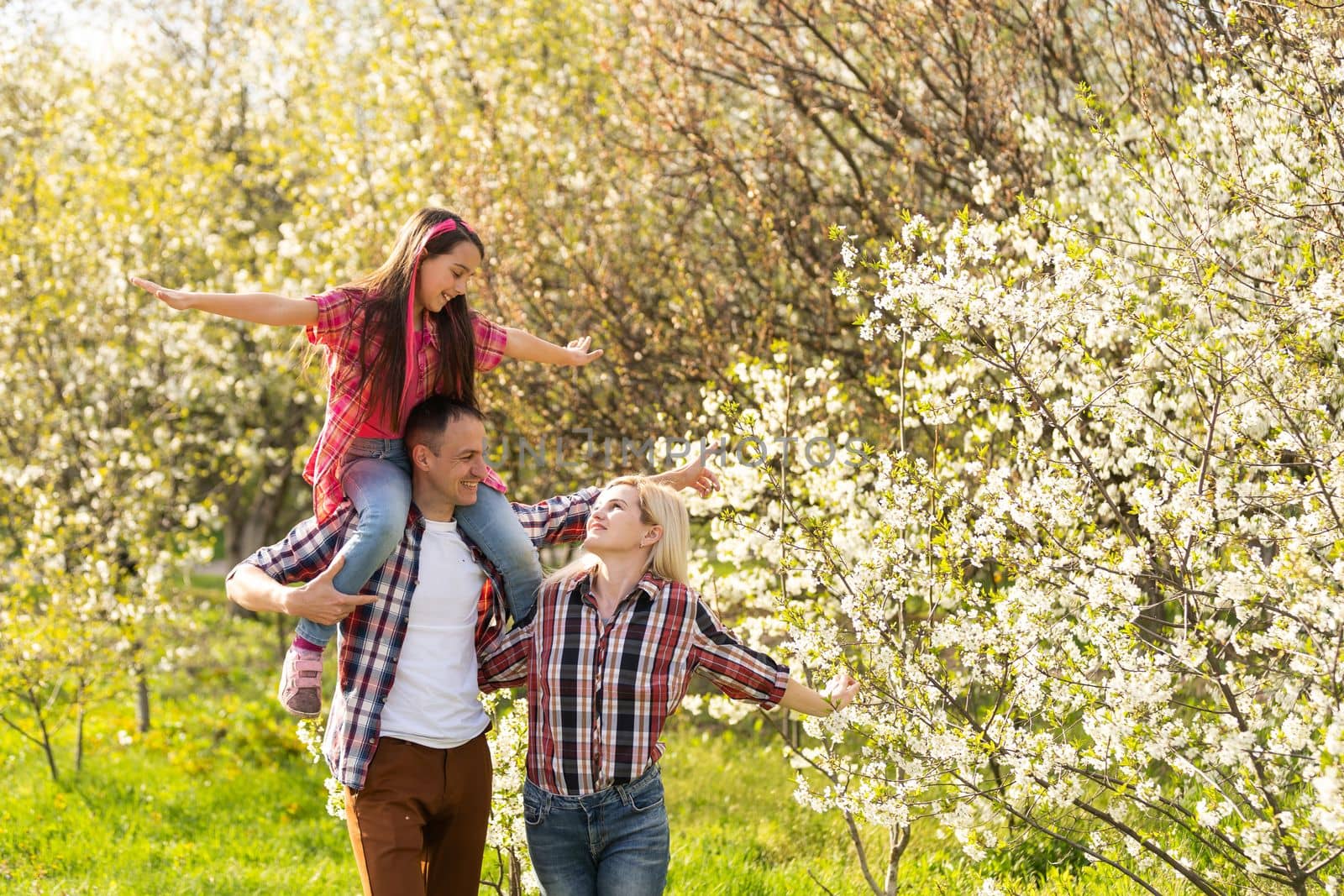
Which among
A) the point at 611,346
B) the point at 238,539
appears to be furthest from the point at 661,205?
the point at 238,539

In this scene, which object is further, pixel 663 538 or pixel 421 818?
pixel 663 538

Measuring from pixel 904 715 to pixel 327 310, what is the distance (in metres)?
1.88

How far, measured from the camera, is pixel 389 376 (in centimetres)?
307

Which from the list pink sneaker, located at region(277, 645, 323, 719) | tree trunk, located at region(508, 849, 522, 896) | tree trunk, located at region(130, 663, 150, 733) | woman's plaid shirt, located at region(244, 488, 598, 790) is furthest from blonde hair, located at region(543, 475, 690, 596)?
tree trunk, located at region(130, 663, 150, 733)

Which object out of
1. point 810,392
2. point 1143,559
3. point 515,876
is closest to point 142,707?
point 810,392

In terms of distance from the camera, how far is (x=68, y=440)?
29.8ft

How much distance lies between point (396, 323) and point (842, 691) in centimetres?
147

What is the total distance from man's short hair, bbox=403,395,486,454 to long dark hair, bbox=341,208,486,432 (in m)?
0.04

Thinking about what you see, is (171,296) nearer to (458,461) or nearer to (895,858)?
(458,461)

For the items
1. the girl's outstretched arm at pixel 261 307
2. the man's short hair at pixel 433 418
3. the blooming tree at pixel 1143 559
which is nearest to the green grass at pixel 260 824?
the blooming tree at pixel 1143 559

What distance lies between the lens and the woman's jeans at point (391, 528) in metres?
2.88

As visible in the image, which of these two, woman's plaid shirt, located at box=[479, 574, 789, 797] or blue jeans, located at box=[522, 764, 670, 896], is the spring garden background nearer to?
woman's plaid shirt, located at box=[479, 574, 789, 797]

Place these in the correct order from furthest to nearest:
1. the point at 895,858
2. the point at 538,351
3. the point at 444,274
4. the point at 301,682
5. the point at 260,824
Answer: the point at 260,824, the point at 895,858, the point at 538,351, the point at 444,274, the point at 301,682

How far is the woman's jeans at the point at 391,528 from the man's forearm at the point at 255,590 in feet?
0.42
